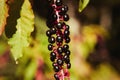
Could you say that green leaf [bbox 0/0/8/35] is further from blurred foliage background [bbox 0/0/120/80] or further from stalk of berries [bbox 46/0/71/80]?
stalk of berries [bbox 46/0/71/80]

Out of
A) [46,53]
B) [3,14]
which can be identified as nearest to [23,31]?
[3,14]

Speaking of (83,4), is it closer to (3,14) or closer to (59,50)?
(59,50)

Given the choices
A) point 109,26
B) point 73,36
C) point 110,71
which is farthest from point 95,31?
point 109,26

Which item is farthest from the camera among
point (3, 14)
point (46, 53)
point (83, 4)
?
point (46, 53)

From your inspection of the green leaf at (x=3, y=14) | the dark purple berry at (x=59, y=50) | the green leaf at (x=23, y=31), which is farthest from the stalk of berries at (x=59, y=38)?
the green leaf at (x=3, y=14)

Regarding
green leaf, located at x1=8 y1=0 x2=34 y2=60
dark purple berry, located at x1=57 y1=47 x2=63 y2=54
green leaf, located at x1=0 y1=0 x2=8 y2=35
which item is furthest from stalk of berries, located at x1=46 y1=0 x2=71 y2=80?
green leaf, located at x1=0 y1=0 x2=8 y2=35
